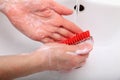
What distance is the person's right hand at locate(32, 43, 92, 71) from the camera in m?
0.61

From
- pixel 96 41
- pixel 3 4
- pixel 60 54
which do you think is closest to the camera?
pixel 60 54

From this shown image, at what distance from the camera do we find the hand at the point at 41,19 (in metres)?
0.68

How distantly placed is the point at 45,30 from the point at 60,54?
0.38ft

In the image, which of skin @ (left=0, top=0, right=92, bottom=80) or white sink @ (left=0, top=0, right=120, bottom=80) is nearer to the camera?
skin @ (left=0, top=0, right=92, bottom=80)

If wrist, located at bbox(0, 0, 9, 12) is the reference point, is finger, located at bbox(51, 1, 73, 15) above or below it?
below

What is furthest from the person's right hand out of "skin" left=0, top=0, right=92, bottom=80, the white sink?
the white sink

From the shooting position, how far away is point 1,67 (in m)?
0.60

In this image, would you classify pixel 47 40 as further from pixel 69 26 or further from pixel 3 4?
pixel 3 4

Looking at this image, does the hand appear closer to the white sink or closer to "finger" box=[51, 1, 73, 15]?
"finger" box=[51, 1, 73, 15]

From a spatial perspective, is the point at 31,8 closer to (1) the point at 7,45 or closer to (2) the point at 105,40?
(1) the point at 7,45

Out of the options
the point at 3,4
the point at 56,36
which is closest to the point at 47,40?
the point at 56,36

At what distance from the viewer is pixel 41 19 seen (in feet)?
2.30

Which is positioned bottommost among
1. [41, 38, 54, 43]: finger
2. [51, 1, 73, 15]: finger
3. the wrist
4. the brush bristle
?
the brush bristle

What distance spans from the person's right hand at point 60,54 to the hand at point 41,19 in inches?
3.0
